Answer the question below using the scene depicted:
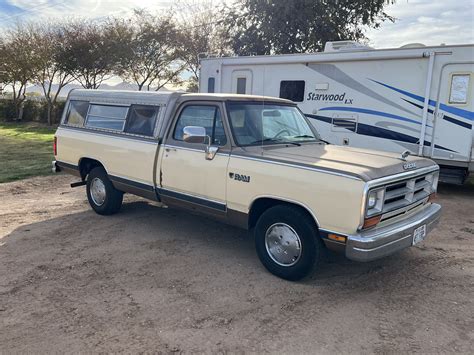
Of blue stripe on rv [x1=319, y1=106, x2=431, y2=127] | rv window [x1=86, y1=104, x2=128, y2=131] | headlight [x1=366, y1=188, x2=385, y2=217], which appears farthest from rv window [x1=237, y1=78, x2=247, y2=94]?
headlight [x1=366, y1=188, x2=385, y2=217]

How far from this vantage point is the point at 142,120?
586cm

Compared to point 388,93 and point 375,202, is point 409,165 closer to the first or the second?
point 375,202

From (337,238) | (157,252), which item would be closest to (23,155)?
(157,252)

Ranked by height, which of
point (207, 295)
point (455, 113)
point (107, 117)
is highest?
point (455, 113)

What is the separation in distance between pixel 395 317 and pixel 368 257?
0.57 meters

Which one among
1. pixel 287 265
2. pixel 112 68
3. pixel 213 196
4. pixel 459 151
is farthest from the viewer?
pixel 112 68

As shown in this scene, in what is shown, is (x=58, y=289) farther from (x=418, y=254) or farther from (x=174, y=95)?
(x=418, y=254)

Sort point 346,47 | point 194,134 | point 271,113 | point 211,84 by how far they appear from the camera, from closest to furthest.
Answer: point 194,134
point 271,113
point 346,47
point 211,84

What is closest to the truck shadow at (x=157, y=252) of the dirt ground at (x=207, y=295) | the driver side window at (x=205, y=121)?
the dirt ground at (x=207, y=295)

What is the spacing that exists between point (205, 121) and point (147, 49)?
21.0 meters

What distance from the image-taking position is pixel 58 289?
13.7 ft

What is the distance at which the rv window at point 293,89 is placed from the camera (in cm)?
998

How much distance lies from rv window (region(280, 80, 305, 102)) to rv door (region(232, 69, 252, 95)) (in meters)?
0.94

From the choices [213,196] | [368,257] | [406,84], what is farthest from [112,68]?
[368,257]
